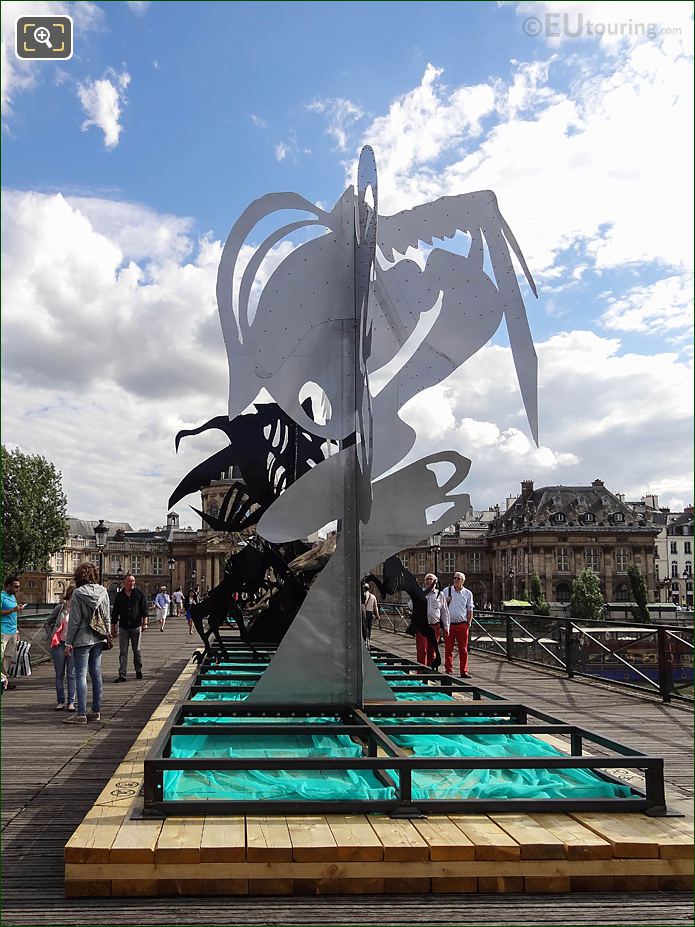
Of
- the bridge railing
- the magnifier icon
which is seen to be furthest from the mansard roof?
the magnifier icon

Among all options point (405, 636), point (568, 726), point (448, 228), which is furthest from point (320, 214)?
point (405, 636)

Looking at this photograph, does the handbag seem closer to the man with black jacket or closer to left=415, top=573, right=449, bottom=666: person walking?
the man with black jacket

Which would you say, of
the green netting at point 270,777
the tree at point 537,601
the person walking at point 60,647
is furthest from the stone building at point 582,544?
the green netting at point 270,777

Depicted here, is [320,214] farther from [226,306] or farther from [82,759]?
[82,759]

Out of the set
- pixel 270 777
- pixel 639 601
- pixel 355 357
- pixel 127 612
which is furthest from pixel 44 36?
pixel 639 601

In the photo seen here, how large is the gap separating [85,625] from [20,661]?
4.67m

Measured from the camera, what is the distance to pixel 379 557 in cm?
750

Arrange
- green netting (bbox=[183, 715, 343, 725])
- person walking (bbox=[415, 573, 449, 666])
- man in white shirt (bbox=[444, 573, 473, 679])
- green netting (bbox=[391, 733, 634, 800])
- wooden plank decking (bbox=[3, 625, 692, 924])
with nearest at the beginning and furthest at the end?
wooden plank decking (bbox=[3, 625, 692, 924]) → green netting (bbox=[391, 733, 634, 800]) → green netting (bbox=[183, 715, 343, 725]) → person walking (bbox=[415, 573, 449, 666]) → man in white shirt (bbox=[444, 573, 473, 679])

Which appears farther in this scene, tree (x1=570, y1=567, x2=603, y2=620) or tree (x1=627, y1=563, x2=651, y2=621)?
tree (x1=570, y1=567, x2=603, y2=620)

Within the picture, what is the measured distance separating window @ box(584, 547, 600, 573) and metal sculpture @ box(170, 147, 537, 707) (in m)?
85.4

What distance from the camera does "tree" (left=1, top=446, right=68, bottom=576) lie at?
4231cm

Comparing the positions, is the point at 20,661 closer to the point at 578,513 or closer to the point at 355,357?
the point at 355,357

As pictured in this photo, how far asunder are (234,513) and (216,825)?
8.64 m

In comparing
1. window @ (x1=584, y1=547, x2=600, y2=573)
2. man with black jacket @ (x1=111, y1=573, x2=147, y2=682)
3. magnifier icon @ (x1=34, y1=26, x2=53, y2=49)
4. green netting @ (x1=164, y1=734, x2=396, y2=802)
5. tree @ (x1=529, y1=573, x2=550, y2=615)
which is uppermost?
magnifier icon @ (x1=34, y1=26, x2=53, y2=49)
